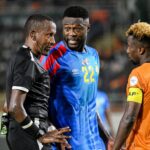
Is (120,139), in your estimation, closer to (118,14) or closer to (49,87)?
(49,87)

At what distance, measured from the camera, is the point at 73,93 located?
600 cm

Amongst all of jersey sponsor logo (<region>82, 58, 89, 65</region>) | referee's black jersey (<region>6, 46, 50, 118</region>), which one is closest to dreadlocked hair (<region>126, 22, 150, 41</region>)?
jersey sponsor logo (<region>82, 58, 89, 65</region>)

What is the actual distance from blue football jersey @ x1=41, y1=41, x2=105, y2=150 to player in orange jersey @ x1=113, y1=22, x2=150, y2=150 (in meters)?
0.64

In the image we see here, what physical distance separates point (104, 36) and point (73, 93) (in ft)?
33.4

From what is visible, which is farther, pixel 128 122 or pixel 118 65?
pixel 118 65

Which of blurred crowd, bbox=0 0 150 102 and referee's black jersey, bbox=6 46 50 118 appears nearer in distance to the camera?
referee's black jersey, bbox=6 46 50 118

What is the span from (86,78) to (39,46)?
0.75 meters

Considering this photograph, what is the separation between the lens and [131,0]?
15.4m

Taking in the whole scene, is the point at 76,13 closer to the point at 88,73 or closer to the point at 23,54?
the point at 88,73

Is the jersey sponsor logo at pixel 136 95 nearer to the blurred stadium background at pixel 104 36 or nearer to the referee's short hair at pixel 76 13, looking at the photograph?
the referee's short hair at pixel 76 13

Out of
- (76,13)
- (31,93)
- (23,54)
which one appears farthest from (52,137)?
(76,13)

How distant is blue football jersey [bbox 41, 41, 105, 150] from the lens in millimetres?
5975

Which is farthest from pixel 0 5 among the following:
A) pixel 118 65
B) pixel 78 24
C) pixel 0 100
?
pixel 78 24

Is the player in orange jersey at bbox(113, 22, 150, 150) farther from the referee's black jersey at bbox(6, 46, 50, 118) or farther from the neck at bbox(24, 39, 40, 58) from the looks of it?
the neck at bbox(24, 39, 40, 58)
